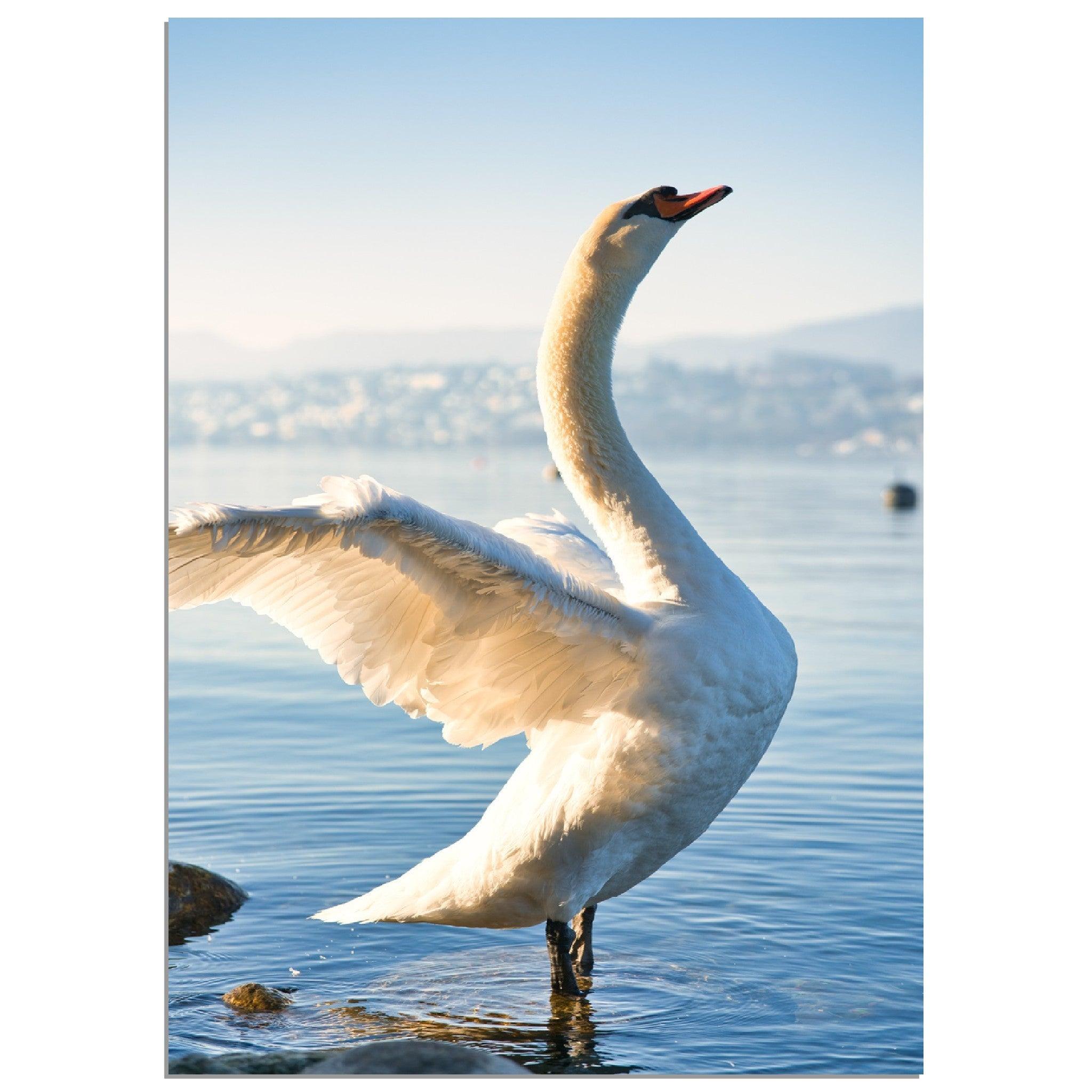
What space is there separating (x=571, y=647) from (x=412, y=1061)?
140cm

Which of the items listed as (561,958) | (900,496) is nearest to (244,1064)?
(561,958)

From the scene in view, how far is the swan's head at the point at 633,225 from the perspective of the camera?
554cm

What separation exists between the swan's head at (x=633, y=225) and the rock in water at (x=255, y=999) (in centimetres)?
288

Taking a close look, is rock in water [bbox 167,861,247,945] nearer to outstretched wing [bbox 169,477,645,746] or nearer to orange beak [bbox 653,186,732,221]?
outstretched wing [bbox 169,477,645,746]

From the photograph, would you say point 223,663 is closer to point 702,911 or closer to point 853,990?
point 702,911

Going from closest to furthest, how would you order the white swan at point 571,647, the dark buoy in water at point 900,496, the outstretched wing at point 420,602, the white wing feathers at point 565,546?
1. the outstretched wing at point 420,602
2. the white swan at point 571,647
3. the white wing feathers at point 565,546
4. the dark buoy in water at point 900,496

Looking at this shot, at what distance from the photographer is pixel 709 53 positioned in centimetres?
571

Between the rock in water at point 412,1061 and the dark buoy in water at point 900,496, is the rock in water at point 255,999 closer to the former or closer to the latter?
the rock in water at point 412,1061

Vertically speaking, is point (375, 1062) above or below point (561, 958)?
below

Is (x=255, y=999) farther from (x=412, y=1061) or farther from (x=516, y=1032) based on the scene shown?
(x=412, y=1061)

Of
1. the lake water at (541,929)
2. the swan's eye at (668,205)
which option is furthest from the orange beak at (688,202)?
the lake water at (541,929)

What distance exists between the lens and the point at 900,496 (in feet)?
65.6

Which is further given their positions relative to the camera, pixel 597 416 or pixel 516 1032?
pixel 597 416
